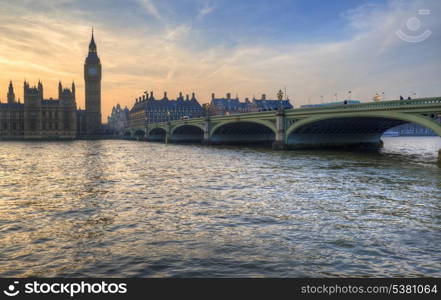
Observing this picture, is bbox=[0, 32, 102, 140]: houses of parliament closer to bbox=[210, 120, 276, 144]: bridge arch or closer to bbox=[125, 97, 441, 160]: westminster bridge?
bbox=[125, 97, 441, 160]: westminster bridge

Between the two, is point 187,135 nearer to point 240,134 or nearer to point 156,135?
point 240,134

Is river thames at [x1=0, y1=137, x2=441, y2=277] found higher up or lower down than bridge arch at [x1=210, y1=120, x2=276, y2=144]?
lower down

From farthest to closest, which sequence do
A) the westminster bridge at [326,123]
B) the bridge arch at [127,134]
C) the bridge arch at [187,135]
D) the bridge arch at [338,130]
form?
the bridge arch at [127,134], the bridge arch at [187,135], the bridge arch at [338,130], the westminster bridge at [326,123]

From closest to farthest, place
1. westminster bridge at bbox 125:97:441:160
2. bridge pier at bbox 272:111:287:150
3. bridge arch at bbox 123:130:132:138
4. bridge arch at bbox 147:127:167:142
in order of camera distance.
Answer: westminster bridge at bbox 125:97:441:160
bridge pier at bbox 272:111:287:150
bridge arch at bbox 147:127:167:142
bridge arch at bbox 123:130:132:138

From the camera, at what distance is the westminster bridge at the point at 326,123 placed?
40281 millimetres

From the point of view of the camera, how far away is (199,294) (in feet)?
23.6

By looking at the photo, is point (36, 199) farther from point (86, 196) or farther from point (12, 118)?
point (12, 118)

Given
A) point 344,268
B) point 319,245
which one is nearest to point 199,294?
point 344,268

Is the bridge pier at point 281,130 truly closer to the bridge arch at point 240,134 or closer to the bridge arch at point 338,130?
the bridge arch at point 338,130

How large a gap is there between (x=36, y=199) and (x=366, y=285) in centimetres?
1623

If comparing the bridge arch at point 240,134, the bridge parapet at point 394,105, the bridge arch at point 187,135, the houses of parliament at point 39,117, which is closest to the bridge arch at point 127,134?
the houses of parliament at point 39,117

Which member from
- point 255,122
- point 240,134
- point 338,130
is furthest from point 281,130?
point 240,134

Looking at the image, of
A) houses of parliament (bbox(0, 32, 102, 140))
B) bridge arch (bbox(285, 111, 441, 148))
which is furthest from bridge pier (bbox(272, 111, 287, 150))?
houses of parliament (bbox(0, 32, 102, 140))

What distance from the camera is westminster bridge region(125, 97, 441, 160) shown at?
132 feet
